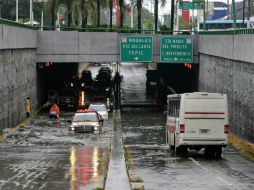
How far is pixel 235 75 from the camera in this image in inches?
1676

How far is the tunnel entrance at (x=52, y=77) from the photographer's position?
232 feet

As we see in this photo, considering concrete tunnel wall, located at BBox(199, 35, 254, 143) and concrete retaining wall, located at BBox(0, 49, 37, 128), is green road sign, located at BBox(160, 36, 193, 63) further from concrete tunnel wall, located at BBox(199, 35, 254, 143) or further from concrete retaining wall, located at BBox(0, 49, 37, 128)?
concrete retaining wall, located at BBox(0, 49, 37, 128)

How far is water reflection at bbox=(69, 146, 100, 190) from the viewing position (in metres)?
20.9

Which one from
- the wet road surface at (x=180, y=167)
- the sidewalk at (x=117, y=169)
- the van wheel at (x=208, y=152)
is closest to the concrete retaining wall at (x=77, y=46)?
the wet road surface at (x=180, y=167)

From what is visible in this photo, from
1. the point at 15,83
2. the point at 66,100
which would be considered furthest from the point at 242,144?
the point at 66,100

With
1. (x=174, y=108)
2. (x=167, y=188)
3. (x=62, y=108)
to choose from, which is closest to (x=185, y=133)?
(x=174, y=108)

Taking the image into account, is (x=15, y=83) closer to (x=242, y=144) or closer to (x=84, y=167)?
(x=242, y=144)

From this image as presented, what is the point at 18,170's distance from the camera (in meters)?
24.3

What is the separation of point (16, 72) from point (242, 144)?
62.8 ft

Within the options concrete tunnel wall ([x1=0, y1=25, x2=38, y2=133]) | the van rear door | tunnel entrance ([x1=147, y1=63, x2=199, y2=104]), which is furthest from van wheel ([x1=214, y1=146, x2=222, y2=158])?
tunnel entrance ([x1=147, y1=63, x2=199, y2=104])

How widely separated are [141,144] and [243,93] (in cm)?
568

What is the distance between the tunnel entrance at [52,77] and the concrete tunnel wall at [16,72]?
7.04m

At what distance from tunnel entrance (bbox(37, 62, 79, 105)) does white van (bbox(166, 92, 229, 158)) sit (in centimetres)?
3787

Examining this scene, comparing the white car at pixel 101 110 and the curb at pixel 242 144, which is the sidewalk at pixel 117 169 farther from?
the white car at pixel 101 110
